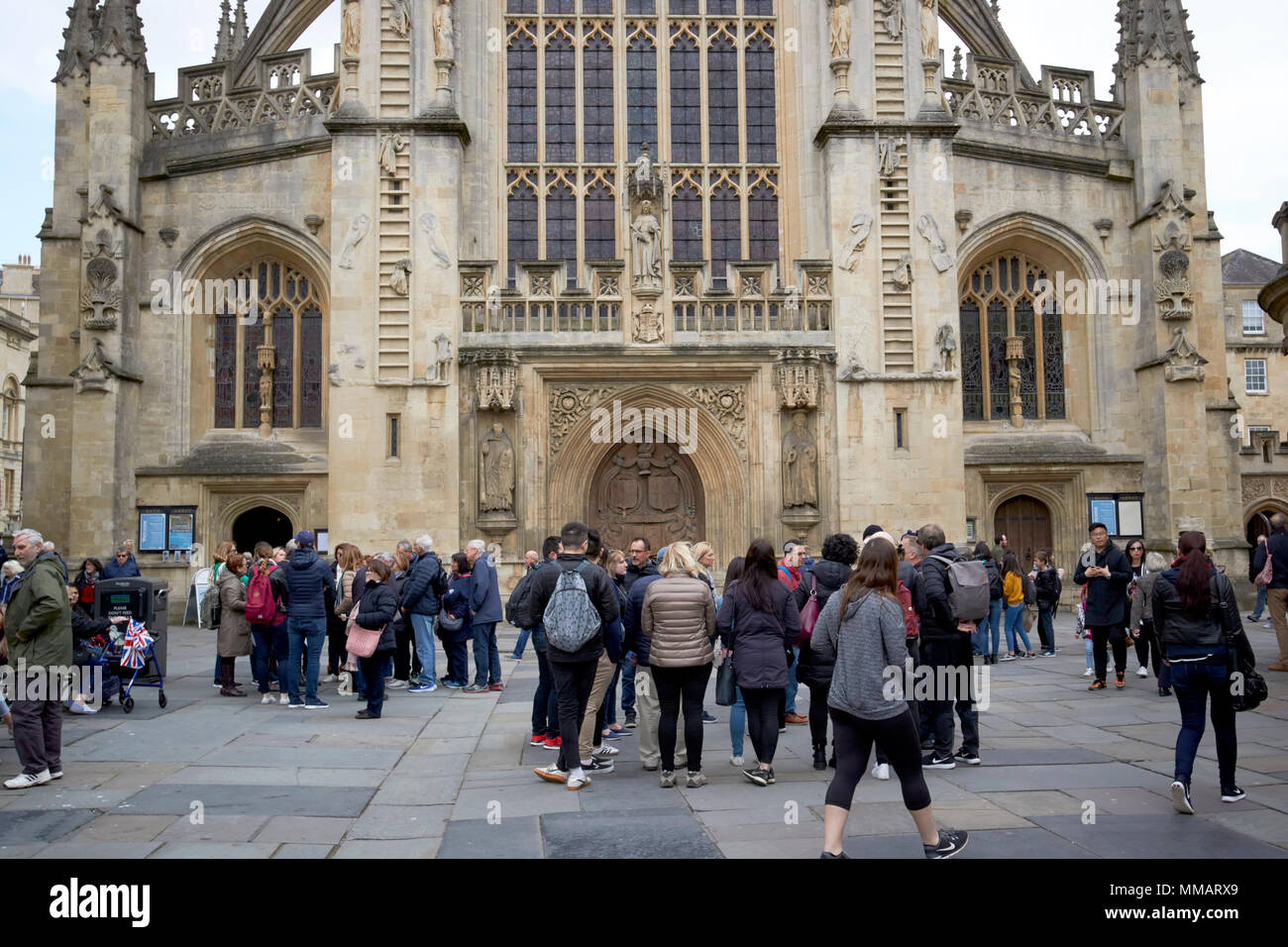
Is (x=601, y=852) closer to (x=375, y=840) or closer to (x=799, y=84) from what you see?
(x=375, y=840)

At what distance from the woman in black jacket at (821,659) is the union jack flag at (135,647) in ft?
21.1

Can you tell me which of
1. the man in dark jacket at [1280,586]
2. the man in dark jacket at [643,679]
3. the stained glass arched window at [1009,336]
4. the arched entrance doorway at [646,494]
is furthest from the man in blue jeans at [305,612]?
the stained glass arched window at [1009,336]

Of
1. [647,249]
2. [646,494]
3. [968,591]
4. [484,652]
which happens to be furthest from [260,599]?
[647,249]

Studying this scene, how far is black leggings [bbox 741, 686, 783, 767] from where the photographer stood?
7496 millimetres

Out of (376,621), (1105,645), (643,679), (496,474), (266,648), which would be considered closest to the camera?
(643,679)

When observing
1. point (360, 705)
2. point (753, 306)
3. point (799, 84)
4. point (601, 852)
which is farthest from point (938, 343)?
point (601, 852)

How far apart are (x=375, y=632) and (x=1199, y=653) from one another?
7.01 m

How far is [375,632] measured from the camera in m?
10.2

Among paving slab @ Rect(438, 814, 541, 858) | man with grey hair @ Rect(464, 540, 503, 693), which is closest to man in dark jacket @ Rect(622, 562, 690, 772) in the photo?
paving slab @ Rect(438, 814, 541, 858)

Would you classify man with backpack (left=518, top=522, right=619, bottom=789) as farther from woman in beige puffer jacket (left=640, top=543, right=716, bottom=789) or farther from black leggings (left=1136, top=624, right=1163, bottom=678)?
black leggings (left=1136, top=624, right=1163, bottom=678)

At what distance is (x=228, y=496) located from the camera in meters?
20.4

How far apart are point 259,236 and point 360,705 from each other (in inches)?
497

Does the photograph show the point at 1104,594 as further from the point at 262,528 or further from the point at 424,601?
the point at 262,528

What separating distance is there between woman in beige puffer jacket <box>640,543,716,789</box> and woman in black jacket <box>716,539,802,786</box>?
19 centimetres
